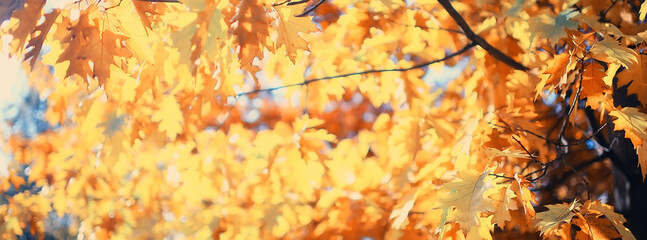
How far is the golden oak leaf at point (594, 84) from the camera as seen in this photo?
181cm

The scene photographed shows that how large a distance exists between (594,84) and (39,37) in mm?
2025

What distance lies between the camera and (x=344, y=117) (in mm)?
4637

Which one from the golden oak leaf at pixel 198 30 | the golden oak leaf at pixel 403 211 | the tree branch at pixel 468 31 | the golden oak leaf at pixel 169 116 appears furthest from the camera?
the golden oak leaf at pixel 169 116

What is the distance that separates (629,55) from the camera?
148 centimetres

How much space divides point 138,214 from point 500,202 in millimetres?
4233

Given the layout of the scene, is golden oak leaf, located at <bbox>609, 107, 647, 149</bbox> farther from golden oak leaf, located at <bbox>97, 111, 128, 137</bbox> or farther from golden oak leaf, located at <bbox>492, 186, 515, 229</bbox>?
golden oak leaf, located at <bbox>97, 111, 128, 137</bbox>

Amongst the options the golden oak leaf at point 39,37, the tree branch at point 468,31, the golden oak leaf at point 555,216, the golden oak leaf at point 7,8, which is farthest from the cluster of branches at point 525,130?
the golden oak leaf at point 7,8

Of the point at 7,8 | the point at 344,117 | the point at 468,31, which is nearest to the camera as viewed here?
the point at 7,8

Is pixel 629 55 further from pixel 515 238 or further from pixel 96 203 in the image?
pixel 96 203

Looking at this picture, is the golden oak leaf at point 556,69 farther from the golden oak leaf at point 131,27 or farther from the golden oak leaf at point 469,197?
the golden oak leaf at point 131,27

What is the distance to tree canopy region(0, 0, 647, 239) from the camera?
167 cm

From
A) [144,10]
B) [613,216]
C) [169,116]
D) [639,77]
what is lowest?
[169,116]

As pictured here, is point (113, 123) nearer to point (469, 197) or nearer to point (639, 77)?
point (469, 197)

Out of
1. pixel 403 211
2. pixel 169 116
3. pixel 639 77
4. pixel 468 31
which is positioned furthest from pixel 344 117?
pixel 639 77
